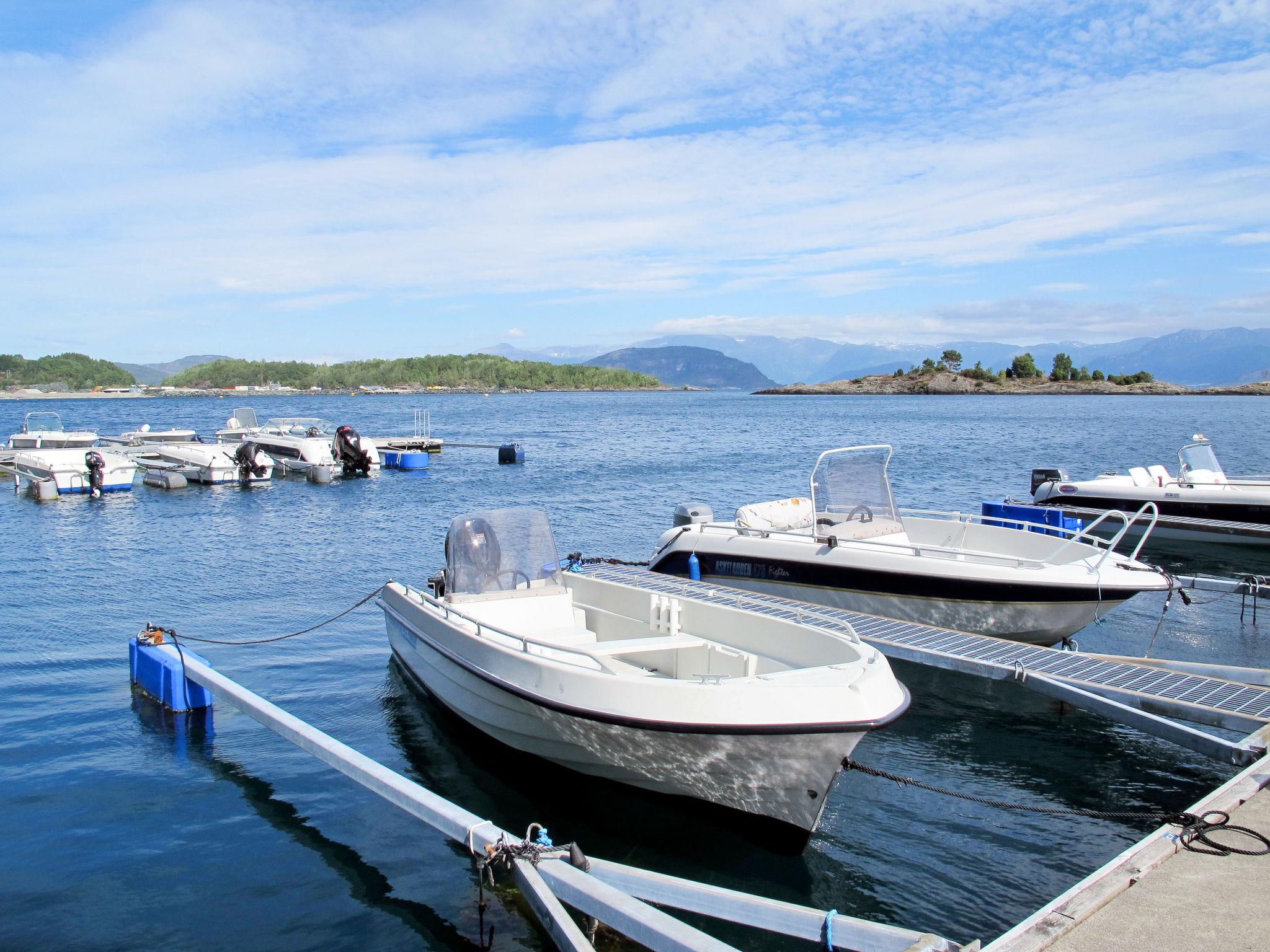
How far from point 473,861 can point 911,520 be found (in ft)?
31.8

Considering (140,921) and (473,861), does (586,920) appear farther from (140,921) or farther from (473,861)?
(140,921)

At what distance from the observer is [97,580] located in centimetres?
1791

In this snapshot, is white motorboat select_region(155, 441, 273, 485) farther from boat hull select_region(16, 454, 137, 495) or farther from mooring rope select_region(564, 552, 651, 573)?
mooring rope select_region(564, 552, 651, 573)

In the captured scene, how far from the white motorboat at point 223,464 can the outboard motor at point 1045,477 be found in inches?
1092

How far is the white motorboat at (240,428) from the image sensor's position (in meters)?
43.2

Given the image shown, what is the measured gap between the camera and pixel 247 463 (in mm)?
34375

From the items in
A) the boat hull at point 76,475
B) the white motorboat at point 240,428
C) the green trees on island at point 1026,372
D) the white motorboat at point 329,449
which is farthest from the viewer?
the green trees on island at point 1026,372

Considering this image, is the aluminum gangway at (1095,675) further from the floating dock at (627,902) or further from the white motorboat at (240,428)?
the white motorboat at (240,428)

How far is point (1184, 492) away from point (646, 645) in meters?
18.3

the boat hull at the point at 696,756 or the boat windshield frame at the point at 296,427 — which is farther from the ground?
the boat windshield frame at the point at 296,427

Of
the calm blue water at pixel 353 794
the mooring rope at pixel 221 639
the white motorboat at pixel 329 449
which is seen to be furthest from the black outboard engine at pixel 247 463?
the mooring rope at pixel 221 639

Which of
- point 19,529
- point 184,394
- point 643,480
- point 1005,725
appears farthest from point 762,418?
point 184,394

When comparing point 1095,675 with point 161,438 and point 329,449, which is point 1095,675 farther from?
point 161,438

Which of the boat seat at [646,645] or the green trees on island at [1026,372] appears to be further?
the green trees on island at [1026,372]
